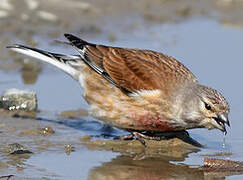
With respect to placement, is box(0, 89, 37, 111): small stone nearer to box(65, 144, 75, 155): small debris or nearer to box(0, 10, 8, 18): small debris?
box(65, 144, 75, 155): small debris

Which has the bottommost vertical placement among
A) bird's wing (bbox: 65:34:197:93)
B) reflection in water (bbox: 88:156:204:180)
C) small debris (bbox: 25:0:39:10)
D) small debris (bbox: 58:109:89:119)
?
reflection in water (bbox: 88:156:204:180)

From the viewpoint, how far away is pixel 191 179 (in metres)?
6.86

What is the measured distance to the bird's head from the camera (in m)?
7.43

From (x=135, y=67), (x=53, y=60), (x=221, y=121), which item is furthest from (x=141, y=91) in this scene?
(x=53, y=60)

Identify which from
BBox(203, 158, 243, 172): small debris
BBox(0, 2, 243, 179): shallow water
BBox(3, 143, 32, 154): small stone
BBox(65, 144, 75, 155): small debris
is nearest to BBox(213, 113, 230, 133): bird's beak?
BBox(0, 2, 243, 179): shallow water

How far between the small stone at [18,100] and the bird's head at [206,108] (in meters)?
1.77

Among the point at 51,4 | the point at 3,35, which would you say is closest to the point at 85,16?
the point at 51,4

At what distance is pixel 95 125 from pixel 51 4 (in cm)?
373

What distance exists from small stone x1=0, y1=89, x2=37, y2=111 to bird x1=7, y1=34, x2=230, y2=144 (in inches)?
17.2

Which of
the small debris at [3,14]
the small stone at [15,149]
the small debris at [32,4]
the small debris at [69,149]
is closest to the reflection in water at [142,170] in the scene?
the small debris at [69,149]

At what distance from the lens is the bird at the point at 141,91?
7.63 m

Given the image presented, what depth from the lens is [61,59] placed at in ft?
27.9

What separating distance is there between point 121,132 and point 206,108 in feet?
4.03

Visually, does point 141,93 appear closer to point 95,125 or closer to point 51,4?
point 95,125
